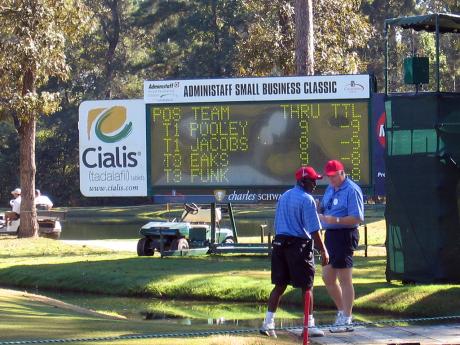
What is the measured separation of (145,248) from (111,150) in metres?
2.88

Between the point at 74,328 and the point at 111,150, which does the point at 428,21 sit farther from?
the point at 111,150

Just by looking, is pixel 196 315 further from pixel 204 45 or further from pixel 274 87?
pixel 204 45

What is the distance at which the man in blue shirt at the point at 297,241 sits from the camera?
405 inches

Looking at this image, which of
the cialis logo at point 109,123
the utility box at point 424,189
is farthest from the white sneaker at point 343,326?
the cialis logo at point 109,123

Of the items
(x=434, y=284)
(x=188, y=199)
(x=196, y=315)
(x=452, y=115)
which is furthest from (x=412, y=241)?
A: (x=188, y=199)

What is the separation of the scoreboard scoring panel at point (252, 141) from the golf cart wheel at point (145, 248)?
2936 mm

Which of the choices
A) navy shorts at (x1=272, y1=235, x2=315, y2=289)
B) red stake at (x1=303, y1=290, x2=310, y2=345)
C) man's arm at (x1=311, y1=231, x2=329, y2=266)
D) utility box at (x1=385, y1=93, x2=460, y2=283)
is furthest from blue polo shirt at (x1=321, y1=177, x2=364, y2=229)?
utility box at (x1=385, y1=93, x2=460, y2=283)

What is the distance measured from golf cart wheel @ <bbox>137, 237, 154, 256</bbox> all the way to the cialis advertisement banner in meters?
2.19

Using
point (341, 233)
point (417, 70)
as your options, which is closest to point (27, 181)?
point (417, 70)

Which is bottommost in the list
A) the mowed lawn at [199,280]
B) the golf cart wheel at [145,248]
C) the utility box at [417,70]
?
the mowed lawn at [199,280]

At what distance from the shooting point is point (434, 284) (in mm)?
14188

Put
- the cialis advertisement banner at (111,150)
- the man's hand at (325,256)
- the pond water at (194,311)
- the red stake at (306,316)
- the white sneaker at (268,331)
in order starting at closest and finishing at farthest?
1. the red stake at (306,316)
2. the white sneaker at (268,331)
3. the man's hand at (325,256)
4. the pond water at (194,311)
5. the cialis advertisement banner at (111,150)

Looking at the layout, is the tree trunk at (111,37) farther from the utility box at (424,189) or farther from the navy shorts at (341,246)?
the navy shorts at (341,246)

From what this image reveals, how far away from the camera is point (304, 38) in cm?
2578
